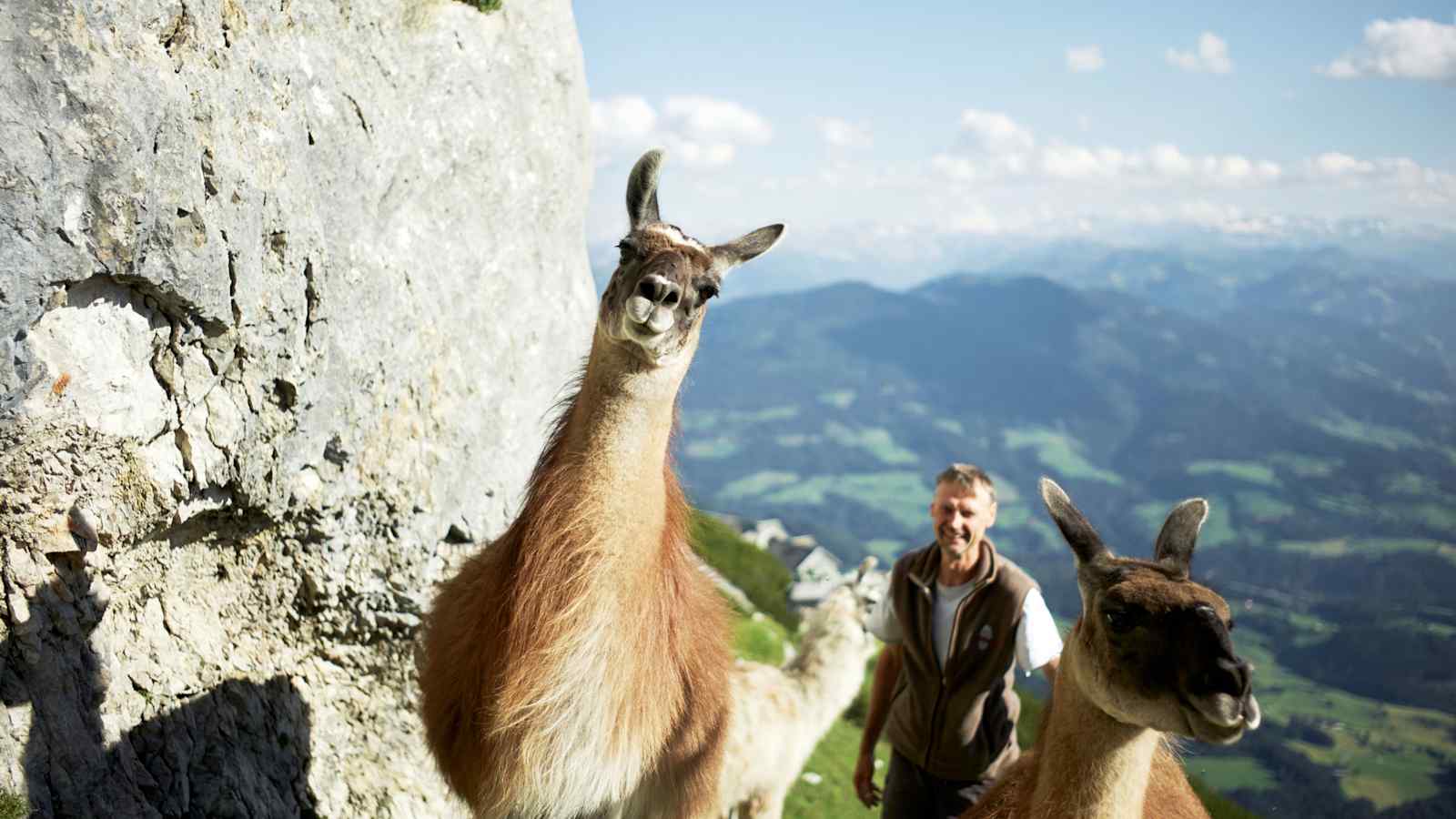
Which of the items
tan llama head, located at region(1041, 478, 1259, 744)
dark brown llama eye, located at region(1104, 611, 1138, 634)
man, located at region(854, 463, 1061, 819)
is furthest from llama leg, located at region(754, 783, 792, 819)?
dark brown llama eye, located at region(1104, 611, 1138, 634)

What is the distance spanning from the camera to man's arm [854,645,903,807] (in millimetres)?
5578

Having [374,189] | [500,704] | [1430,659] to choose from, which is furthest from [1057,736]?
[1430,659]

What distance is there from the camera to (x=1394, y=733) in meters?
53.2

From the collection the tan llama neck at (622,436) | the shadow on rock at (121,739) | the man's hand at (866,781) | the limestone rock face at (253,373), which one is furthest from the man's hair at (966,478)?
the shadow on rock at (121,739)

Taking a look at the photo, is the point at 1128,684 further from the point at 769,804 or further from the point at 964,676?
the point at 769,804

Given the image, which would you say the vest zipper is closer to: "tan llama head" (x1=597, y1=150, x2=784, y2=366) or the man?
the man

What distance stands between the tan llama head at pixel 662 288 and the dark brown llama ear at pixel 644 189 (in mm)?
109

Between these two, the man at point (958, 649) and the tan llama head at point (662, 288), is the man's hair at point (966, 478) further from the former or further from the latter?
the tan llama head at point (662, 288)

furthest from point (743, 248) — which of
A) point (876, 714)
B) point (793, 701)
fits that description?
point (793, 701)

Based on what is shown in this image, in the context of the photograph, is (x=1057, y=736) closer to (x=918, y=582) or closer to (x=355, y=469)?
(x=918, y=582)

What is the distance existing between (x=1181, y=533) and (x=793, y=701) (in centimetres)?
431

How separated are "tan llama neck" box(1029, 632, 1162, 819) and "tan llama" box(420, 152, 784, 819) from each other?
182 centimetres

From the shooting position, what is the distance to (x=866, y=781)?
225 inches

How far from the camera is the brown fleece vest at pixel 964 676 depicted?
4.91m
